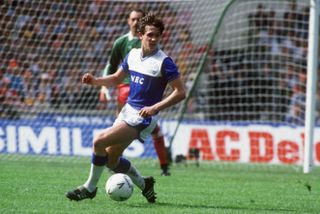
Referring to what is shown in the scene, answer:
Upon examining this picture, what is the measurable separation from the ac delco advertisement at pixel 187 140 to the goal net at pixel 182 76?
2 cm

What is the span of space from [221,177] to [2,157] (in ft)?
16.7

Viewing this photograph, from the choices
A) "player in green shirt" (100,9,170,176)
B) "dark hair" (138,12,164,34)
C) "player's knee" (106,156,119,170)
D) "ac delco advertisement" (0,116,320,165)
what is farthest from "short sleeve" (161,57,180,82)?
"ac delco advertisement" (0,116,320,165)

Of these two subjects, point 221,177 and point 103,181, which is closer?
point 103,181

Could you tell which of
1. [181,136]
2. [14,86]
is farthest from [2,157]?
[181,136]

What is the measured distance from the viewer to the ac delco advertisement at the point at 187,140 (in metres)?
15.0

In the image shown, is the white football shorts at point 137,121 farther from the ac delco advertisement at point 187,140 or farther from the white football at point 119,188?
the ac delco advertisement at point 187,140

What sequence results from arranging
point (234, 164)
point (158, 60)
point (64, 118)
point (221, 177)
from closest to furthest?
point (158, 60) → point (221, 177) → point (234, 164) → point (64, 118)

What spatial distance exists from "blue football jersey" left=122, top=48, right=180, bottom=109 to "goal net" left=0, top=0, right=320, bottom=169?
677 centimetres

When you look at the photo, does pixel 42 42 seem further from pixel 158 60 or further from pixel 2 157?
pixel 158 60

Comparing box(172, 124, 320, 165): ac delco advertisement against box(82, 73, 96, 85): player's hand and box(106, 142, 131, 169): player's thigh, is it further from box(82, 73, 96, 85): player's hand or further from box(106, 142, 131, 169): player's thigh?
box(82, 73, 96, 85): player's hand

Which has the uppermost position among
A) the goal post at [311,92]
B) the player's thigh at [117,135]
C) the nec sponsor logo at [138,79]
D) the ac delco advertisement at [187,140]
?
the nec sponsor logo at [138,79]

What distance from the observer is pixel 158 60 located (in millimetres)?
7934

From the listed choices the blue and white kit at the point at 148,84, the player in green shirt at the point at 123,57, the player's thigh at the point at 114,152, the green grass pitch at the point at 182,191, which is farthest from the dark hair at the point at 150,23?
the player in green shirt at the point at 123,57

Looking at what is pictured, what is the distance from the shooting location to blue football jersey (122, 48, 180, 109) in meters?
7.88
